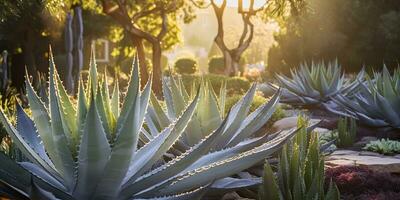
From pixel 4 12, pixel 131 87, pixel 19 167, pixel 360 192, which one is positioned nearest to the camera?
pixel 19 167

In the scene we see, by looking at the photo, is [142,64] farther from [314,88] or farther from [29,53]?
[314,88]

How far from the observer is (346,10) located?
2577 centimetres

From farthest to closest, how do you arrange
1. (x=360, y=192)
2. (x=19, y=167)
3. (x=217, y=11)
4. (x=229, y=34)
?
(x=229, y=34)
(x=217, y=11)
(x=360, y=192)
(x=19, y=167)

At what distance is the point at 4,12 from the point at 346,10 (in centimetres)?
2032

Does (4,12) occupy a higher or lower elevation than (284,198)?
higher

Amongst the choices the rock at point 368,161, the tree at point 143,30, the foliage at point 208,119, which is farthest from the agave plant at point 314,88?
the tree at point 143,30

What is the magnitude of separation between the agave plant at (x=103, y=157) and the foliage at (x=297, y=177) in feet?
0.59

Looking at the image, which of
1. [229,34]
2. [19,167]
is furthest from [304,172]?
[229,34]

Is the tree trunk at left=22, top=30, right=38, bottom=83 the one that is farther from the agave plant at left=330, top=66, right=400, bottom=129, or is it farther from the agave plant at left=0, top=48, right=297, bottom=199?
the agave plant at left=0, top=48, right=297, bottom=199

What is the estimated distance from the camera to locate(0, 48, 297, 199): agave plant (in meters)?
3.12

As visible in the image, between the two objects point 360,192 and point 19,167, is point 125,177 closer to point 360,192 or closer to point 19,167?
point 19,167

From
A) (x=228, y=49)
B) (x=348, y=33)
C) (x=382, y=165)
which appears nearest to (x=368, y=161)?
(x=382, y=165)

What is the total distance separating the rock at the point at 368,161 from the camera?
18.7 feet

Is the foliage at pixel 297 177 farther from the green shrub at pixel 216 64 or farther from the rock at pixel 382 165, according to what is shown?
the green shrub at pixel 216 64
